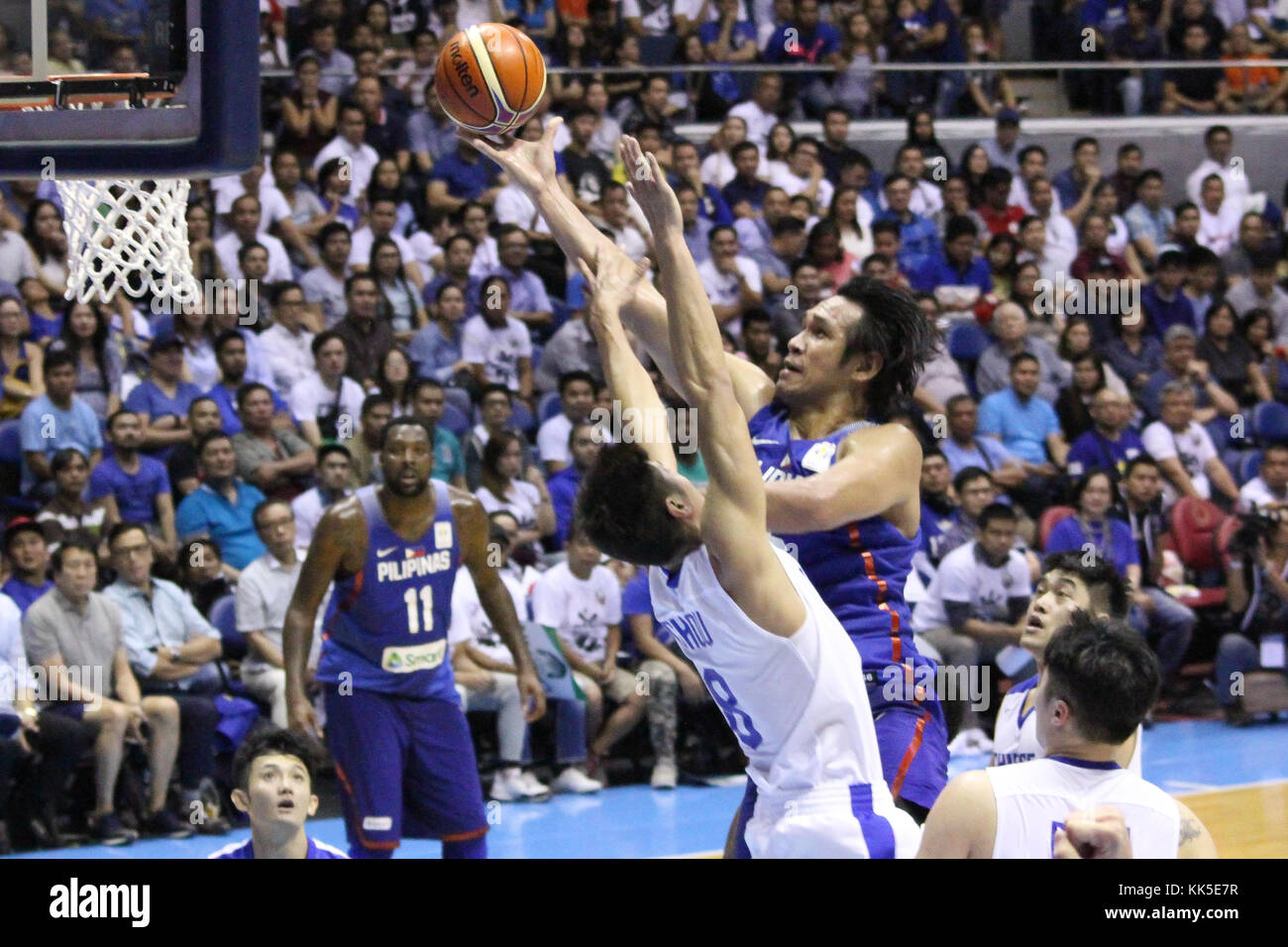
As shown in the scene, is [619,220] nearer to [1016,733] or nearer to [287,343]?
[287,343]

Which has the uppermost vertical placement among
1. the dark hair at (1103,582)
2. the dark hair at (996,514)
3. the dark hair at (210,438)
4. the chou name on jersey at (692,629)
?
the dark hair at (210,438)

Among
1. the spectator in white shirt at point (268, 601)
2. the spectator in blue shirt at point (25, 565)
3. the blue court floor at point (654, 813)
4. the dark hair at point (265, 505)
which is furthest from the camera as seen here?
the dark hair at point (265, 505)

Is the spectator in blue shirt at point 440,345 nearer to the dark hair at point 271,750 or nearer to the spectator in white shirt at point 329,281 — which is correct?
the spectator in white shirt at point 329,281

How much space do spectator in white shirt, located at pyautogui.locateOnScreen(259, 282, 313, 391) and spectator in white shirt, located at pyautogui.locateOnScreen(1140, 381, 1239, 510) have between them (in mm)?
4722

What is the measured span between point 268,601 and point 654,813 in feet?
6.12

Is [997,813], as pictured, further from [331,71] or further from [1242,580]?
[331,71]

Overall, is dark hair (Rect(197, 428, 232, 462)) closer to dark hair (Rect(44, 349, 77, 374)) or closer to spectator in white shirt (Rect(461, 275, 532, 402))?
dark hair (Rect(44, 349, 77, 374))

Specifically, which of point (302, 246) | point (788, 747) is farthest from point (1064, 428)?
point (788, 747)

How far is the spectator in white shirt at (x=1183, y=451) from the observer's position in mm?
9859

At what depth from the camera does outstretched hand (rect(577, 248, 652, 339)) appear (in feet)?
11.8

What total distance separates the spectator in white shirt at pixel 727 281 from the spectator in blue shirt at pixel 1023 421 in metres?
1.48

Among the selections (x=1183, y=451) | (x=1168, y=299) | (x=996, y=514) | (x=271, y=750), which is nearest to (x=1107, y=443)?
(x=1183, y=451)

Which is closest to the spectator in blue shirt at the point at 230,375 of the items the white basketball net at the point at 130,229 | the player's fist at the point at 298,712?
the player's fist at the point at 298,712
